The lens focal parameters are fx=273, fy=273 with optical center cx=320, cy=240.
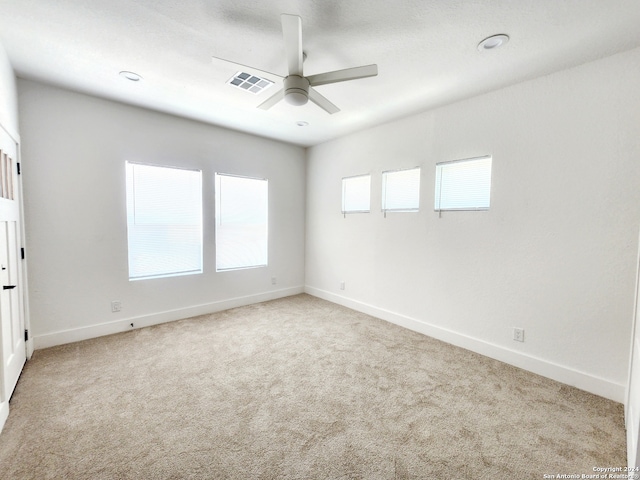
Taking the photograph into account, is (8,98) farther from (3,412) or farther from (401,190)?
(401,190)

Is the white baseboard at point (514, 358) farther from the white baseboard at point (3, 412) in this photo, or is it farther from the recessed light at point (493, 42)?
the white baseboard at point (3, 412)

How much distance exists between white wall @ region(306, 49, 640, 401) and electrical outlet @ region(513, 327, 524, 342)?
44mm

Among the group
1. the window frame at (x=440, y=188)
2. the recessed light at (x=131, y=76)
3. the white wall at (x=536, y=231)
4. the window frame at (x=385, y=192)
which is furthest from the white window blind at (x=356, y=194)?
the recessed light at (x=131, y=76)

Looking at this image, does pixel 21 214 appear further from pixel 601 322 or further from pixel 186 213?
pixel 601 322

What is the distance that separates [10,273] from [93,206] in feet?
3.43

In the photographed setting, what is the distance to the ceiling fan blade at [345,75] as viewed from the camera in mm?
1869

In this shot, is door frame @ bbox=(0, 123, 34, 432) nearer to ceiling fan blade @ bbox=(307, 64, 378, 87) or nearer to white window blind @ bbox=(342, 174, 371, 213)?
ceiling fan blade @ bbox=(307, 64, 378, 87)

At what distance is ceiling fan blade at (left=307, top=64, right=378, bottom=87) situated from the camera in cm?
187

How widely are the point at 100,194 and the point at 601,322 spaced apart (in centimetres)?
494

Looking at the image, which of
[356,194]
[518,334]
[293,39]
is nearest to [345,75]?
[293,39]

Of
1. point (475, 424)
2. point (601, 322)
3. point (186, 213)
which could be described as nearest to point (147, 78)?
point (186, 213)

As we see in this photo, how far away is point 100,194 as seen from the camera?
10.1ft

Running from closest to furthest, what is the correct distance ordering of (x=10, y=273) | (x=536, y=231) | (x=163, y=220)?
(x=10, y=273) < (x=536, y=231) < (x=163, y=220)

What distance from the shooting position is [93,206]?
120 inches
